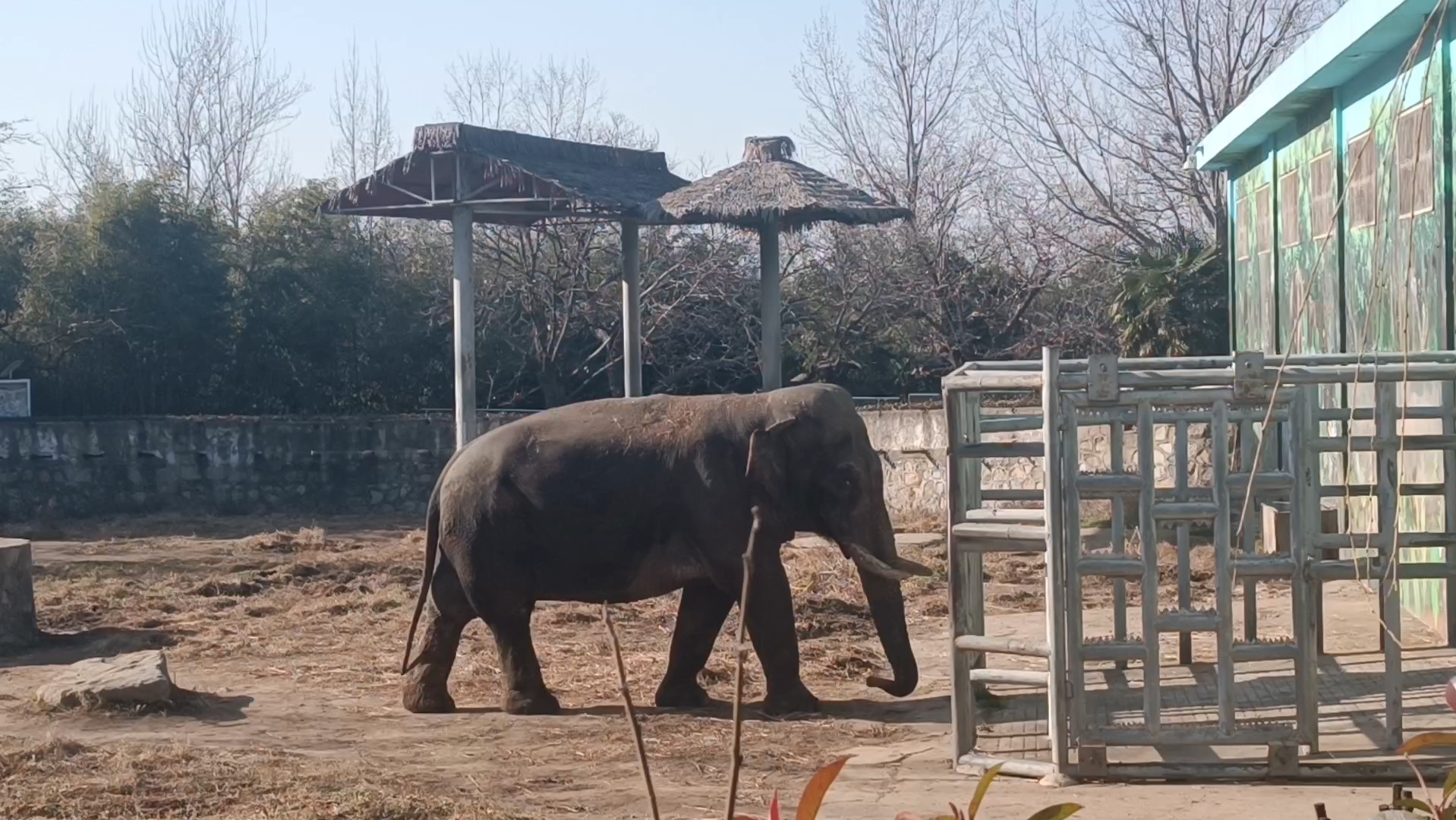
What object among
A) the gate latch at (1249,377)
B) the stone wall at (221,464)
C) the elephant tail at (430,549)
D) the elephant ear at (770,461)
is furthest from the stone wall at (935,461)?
the gate latch at (1249,377)

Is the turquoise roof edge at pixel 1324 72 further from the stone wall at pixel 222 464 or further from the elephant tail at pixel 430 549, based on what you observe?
the stone wall at pixel 222 464

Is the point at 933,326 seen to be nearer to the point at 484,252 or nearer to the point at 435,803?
the point at 484,252

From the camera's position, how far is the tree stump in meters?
12.1

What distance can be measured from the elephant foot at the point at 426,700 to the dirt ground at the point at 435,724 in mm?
108

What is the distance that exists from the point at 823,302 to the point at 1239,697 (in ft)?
70.5

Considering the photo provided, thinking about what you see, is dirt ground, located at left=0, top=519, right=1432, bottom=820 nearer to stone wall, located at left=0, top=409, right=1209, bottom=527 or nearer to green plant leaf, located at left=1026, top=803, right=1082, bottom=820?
green plant leaf, located at left=1026, top=803, right=1082, bottom=820

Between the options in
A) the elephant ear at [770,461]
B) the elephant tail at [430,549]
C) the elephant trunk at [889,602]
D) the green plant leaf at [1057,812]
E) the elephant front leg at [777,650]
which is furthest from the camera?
the elephant tail at [430,549]

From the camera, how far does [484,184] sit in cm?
2020

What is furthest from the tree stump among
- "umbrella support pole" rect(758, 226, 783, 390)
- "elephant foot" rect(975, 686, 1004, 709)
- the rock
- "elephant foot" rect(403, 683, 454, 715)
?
"umbrella support pole" rect(758, 226, 783, 390)

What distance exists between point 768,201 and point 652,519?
10.6m

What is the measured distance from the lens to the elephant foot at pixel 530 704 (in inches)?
370

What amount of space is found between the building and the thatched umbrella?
13.3ft

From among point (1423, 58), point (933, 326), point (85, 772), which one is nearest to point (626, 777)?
point (85, 772)

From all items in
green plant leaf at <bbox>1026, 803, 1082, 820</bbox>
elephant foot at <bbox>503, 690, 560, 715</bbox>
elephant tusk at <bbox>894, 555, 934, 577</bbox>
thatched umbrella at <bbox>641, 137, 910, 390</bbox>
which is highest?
thatched umbrella at <bbox>641, 137, 910, 390</bbox>
